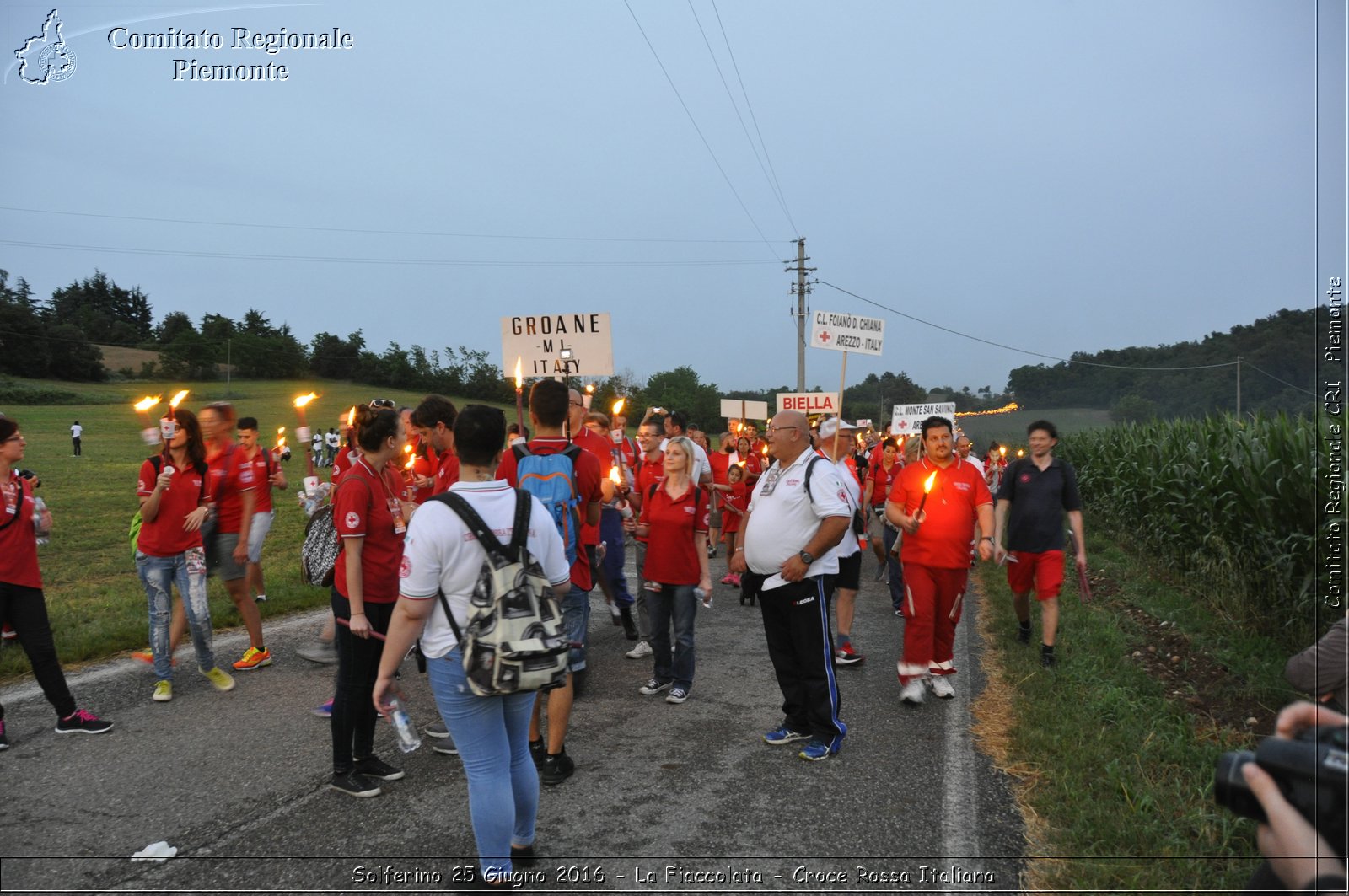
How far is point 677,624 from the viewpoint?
6090 millimetres

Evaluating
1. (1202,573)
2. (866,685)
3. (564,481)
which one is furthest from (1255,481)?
(564,481)

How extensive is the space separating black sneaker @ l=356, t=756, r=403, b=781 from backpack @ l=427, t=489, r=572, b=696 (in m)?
2.05

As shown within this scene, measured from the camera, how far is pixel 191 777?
449cm

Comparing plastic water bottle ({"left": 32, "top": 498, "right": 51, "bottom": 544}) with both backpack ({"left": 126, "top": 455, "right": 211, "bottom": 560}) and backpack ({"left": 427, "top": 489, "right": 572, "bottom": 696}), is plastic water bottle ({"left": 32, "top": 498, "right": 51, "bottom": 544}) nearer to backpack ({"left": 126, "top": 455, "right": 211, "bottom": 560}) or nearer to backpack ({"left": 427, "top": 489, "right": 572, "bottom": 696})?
backpack ({"left": 126, "top": 455, "right": 211, "bottom": 560})

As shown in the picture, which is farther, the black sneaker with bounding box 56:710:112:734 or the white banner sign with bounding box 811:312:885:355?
the white banner sign with bounding box 811:312:885:355

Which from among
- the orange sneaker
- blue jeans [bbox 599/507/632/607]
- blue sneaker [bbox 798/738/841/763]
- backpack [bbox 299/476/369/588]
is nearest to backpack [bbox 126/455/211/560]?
backpack [bbox 299/476/369/588]

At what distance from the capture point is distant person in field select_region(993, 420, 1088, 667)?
698cm

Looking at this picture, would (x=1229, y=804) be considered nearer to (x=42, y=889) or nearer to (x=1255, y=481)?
(x=42, y=889)

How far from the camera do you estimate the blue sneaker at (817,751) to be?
4.88 meters

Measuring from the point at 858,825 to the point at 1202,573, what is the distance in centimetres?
801

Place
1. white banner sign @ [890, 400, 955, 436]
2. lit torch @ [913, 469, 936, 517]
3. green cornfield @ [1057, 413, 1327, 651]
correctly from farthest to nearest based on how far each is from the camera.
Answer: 1. white banner sign @ [890, 400, 955, 436]
2. green cornfield @ [1057, 413, 1327, 651]
3. lit torch @ [913, 469, 936, 517]

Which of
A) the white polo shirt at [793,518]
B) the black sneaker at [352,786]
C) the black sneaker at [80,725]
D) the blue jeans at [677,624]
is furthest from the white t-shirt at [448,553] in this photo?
the black sneaker at [80,725]

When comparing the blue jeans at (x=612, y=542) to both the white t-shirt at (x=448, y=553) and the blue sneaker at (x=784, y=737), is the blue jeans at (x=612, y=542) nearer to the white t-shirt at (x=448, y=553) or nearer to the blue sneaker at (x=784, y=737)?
the blue sneaker at (x=784, y=737)

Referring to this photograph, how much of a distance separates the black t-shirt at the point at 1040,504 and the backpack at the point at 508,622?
5.41m
